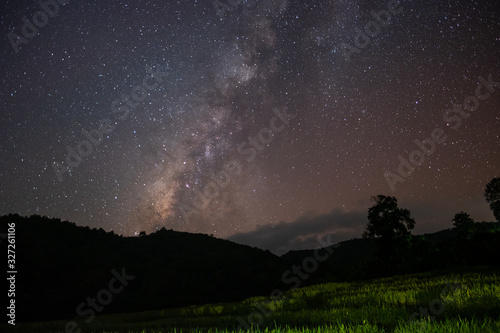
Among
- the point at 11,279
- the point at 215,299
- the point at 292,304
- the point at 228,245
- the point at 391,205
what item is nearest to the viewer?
the point at 292,304

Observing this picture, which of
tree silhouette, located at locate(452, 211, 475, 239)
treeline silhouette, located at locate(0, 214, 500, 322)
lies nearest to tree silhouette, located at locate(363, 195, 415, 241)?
treeline silhouette, located at locate(0, 214, 500, 322)

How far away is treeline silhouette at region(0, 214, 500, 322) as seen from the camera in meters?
27.0

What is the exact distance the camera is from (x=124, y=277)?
46.8 m

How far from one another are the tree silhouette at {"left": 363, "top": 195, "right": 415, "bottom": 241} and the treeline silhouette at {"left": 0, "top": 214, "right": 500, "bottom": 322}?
861 mm

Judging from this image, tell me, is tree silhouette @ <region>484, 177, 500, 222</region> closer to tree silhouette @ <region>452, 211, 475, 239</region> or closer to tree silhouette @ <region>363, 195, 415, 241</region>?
tree silhouette @ <region>452, 211, 475, 239</region>

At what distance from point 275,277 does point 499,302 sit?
4376 cm

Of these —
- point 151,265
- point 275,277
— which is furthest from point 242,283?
point 151,265

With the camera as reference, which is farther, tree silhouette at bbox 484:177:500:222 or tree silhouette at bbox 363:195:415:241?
tree silhouette at bbox 484:177:500:222

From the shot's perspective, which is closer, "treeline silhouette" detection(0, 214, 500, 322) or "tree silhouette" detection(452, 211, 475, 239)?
"treeline silhouette" detection(0, 214, 500, 322)

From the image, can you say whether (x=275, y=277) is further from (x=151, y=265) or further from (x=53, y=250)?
(x=53, y=250)

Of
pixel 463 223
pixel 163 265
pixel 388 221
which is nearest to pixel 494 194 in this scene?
pixel 463 223

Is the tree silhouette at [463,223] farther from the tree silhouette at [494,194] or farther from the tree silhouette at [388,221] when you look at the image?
the tree silhouette at [388,221]

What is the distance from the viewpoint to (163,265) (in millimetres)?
53312

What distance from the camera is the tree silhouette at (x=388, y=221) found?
3428 cm
